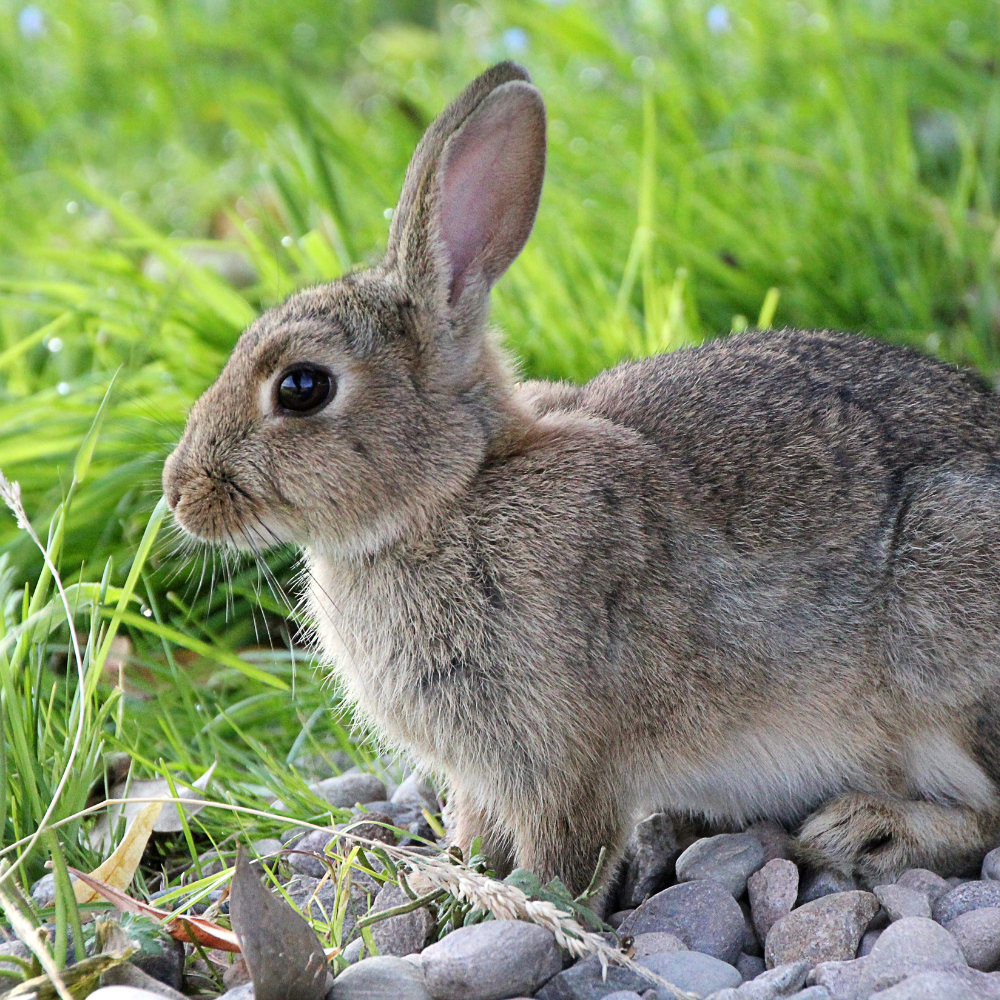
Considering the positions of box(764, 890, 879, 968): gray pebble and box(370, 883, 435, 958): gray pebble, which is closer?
box(764, 890, 879, 968): gray pebble

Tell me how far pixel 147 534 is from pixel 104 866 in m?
0.83

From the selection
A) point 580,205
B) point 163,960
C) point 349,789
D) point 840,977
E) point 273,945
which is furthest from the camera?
point 580,205

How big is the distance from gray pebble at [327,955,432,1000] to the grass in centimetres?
66

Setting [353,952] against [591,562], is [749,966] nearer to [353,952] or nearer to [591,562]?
[353,952]

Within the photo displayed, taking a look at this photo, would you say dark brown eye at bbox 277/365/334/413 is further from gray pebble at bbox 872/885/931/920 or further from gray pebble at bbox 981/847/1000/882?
gray pebble at bbox 981/847/1000/882

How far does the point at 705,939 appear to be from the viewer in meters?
3.20

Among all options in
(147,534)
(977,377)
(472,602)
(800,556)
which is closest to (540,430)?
(472,602)

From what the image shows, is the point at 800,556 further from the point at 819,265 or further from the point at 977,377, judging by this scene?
the point at 819,265

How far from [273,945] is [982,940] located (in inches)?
60.3

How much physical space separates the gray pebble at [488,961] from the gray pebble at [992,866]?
123cm

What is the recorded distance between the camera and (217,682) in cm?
472

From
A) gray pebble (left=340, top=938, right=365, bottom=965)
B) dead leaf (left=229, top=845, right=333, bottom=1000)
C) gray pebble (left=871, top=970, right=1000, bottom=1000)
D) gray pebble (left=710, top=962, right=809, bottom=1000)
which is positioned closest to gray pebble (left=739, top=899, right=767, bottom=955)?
gray pebble (left=710, top=962, right=809, bottom=1000)

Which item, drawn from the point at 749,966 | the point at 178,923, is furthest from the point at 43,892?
the point at 749,966

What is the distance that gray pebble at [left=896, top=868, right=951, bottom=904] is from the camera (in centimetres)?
337
